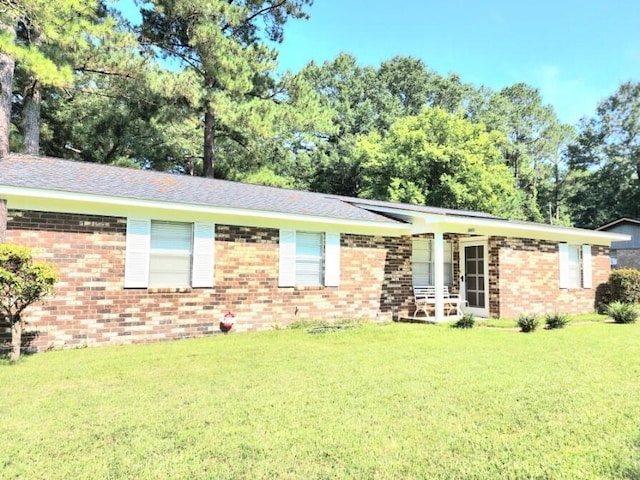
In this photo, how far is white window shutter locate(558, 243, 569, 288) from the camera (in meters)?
14.0

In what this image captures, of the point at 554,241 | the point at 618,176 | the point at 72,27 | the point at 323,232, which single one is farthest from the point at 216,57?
the point at 618,176

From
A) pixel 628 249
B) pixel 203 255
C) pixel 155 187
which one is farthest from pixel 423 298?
pixel 628 249

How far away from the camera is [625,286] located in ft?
48.4

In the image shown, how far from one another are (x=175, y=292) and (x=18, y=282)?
297cm

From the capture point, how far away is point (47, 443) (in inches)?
149

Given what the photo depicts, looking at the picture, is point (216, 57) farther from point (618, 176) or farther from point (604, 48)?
point (618, 176)

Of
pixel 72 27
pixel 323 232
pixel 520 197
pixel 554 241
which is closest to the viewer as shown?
pixel 72 27

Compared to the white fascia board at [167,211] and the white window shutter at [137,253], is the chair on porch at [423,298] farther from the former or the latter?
the white window shutter at [137,253]

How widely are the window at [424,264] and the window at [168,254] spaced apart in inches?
245

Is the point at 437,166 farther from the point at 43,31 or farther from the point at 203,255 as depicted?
the point at 43,31

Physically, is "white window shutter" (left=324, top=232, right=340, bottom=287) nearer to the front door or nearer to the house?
the house

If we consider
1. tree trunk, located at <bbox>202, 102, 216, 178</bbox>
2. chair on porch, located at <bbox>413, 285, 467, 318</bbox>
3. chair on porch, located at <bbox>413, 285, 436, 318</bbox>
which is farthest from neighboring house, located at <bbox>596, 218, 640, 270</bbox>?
tree trunk, located at <bbox>202, 102, 216, 178</bbox>

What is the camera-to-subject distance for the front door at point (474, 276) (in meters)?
13.1

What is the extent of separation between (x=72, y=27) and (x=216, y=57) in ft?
26.1
